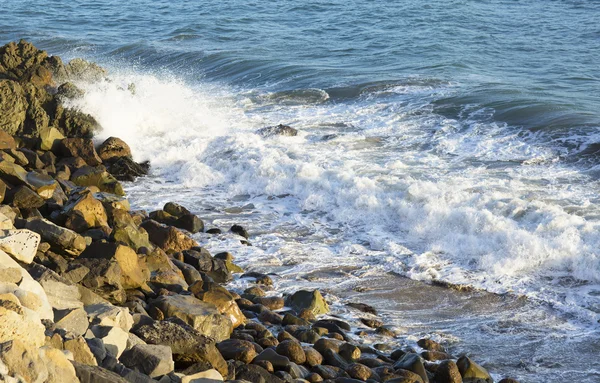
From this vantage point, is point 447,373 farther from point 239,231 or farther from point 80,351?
point 239,231

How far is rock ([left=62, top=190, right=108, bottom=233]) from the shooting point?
864cm

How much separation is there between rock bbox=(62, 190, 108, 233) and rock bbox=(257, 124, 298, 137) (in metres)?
6.15

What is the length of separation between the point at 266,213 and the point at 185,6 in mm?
22819

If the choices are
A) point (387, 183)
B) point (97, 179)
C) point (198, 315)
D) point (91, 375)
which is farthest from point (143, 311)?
point (387, 183)

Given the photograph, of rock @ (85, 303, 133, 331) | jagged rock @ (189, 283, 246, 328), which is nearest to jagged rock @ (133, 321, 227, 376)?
rock @ (85, 303, 133, 331)

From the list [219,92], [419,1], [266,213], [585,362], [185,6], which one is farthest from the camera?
[185,6]

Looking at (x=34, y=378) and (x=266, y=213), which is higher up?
(x=34, y=378)

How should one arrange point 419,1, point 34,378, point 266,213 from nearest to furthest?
point 34,378, point 266,213, point 419,1

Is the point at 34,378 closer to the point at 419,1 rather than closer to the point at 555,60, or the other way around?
the point at 555,60

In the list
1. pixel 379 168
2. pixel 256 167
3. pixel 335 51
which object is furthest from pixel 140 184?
pixel 335 51

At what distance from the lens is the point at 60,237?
7438mm

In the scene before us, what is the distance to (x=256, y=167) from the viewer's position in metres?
13.1

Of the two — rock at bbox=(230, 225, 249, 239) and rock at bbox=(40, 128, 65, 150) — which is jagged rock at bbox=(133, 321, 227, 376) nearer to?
rock at bbox=(230, 225, 249, 239)

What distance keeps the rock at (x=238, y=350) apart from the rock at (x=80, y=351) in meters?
1.67
